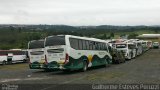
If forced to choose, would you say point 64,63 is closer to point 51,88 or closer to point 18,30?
point 51,88

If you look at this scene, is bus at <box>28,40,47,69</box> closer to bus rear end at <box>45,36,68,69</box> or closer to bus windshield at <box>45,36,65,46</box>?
bus rear end at <box>45,36,68,69</box>

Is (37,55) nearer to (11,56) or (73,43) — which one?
(73,43)

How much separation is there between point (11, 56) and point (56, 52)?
29.9 metres

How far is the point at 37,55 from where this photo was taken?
30938 millimetres

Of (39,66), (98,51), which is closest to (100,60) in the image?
(98,51)

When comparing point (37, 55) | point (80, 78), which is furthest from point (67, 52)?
point (80, 78)

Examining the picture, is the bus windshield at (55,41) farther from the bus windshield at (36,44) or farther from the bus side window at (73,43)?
the bus windshield at (36,44)

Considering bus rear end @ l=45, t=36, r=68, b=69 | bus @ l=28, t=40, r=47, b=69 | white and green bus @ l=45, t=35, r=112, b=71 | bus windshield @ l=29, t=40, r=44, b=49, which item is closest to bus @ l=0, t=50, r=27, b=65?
bus windshield @ l=29, t=40, r=44, b=49

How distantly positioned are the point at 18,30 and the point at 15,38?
53.9 feet

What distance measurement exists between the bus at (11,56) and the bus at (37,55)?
23.7 metres

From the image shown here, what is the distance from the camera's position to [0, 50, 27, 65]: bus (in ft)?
180

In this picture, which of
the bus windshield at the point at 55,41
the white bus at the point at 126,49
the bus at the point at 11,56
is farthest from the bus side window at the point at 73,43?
the bus at the point at 11,56

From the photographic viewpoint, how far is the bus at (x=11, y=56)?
180 feet

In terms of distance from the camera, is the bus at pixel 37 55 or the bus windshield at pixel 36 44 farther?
the bus windshield at pixel 36 44
